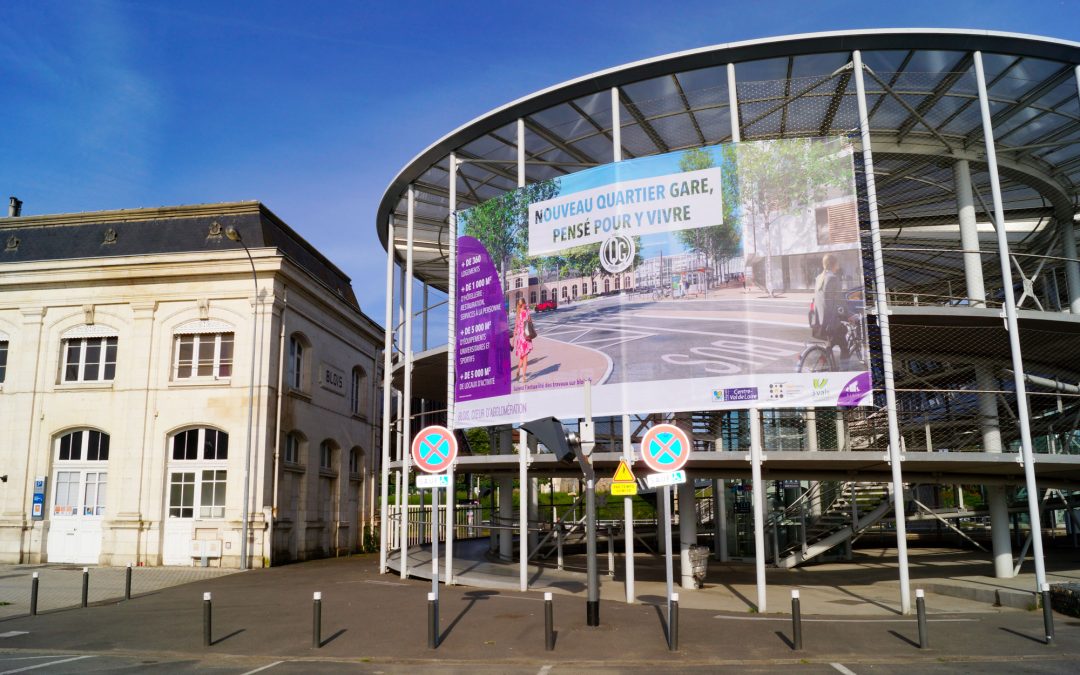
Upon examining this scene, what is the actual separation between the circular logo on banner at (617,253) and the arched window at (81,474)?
62.7 feet

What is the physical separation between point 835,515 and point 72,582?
787 inches

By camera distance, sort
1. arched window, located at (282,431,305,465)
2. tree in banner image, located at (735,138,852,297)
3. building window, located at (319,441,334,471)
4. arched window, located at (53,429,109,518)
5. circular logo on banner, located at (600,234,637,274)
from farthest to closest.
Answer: building window, located at (319,441,334,471) → arched window, located at (282,431,305,465) → arched window, located at (53,429,109,518) → circular logo on banner, located at (600,234,637,274) → tree in banner image, located at (735,138,852,297)

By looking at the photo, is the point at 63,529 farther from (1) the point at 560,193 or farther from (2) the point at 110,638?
(1) the point at 560,193

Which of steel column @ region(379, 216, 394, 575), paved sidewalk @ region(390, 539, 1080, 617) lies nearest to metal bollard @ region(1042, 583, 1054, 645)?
paved sidewalk @ region(390, 539, 1080, 617)

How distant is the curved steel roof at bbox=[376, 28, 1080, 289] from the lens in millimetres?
16188

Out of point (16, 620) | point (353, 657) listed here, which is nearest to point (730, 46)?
point (353, 657)

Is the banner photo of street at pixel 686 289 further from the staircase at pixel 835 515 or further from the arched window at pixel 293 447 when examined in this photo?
the arched window at pixel 293 447

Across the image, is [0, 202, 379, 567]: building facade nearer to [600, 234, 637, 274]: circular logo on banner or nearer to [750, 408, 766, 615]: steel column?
[600, 234, 637, 274]: circular logo on banner

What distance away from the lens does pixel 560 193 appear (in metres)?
17.5

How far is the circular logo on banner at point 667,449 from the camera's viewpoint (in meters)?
11.3

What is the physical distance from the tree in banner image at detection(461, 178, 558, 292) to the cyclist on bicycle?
5799 millimetres

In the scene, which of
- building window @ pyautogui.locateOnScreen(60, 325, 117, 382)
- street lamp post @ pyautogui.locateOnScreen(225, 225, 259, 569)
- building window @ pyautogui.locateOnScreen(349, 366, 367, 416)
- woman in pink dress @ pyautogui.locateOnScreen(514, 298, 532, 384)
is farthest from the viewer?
building window @ pyautogui.locateOnScreen(349, 366, 367, 416)

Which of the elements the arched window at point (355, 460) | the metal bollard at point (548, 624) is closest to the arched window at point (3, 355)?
the arched window at point (355, 460)

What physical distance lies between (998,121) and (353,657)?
17454 mm
